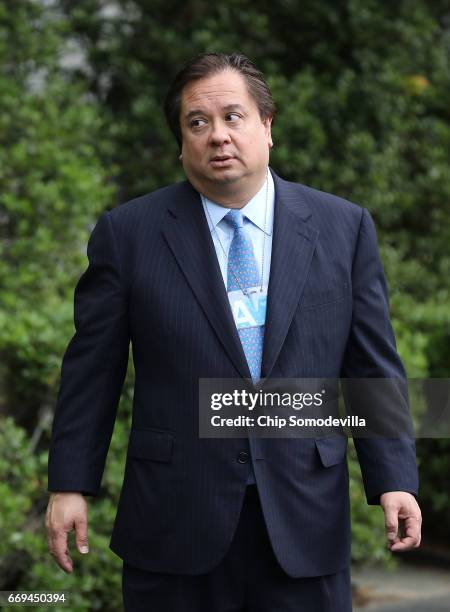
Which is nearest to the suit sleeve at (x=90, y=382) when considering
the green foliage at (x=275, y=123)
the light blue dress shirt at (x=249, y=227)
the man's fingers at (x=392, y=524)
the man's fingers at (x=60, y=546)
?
the man's fingers at (x=60, y=546)

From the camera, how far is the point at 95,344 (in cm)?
296

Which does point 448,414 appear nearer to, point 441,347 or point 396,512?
point 441,347

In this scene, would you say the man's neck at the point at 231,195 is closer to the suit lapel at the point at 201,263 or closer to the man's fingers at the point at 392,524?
the suit lapel at the point at 201,263

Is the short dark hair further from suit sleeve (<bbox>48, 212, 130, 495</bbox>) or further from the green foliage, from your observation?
the green foliage

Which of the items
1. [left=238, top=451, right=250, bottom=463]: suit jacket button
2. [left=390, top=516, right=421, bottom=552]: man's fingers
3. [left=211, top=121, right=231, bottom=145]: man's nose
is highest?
[left=211, top=121, right=231, bottom=145]: man's nose

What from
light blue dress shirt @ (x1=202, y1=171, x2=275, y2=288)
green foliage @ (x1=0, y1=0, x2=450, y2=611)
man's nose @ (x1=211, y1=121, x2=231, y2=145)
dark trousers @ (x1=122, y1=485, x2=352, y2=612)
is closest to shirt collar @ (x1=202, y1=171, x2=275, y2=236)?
Answer: light blue dress shirt @ (x1=202, y1=171, x2=275, y2=288)

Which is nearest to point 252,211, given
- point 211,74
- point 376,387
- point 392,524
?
point 211,74

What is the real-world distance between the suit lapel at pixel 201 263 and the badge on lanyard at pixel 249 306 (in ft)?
0.16

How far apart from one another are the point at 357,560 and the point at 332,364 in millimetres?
3228

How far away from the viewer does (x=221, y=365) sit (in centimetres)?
286

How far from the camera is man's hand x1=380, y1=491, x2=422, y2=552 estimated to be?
Answer: 2865 millimetres

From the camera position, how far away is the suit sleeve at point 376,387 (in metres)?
2.95

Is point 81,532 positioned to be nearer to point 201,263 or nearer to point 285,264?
point 201,263

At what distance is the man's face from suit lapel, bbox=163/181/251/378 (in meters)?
0.09
